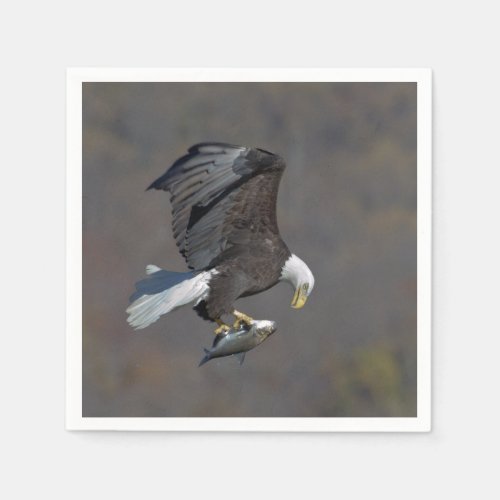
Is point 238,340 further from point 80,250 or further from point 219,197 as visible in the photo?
point 80,250

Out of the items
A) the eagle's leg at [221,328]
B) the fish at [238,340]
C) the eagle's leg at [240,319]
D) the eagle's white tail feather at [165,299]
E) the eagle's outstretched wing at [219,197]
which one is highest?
the eagle's outstretched wing at [219,197]

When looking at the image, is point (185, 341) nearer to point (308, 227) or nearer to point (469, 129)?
point (308, 227)

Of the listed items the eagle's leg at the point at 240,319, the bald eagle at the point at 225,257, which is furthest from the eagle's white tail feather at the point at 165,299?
the eagle's leg at the point at 240,319

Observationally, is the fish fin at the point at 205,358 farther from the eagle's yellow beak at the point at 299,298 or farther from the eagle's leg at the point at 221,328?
the eagle's yellow beak at the point at 299,298

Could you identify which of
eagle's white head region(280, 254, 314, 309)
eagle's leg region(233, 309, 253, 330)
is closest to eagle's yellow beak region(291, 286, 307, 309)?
eagle's white head region(280, 254, 314, 309)

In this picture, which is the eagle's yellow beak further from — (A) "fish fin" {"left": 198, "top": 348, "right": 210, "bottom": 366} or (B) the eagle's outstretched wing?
(A) "fish fin" {"left": 198, "top": 348, "right": 210, "bottom": 366}
